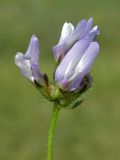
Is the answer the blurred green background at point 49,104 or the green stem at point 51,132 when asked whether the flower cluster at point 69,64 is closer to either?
the green stem at point 51,132

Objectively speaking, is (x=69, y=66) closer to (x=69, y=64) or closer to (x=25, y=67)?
(x=69, y=64)


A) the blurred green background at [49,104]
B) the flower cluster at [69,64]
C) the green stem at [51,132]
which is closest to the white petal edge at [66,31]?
the flower cluster at [69,64]

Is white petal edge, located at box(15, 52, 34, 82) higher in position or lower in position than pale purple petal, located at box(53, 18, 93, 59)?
lower

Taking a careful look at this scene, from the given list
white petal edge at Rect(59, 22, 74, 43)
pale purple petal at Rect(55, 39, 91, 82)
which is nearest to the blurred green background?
white petal edge at Rect(59, 22, 74, 43)

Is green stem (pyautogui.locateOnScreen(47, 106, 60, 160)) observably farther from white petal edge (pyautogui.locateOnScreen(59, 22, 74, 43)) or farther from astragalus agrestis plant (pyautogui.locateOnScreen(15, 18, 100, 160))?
white petal edge (pyautogui.locateOnScreen(59, 22, 74, 43))

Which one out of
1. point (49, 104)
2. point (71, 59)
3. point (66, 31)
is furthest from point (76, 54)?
point (49, 104)

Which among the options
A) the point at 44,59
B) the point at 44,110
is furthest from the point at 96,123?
the point at 44,59

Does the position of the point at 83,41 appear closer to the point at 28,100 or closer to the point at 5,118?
the point at 5,118

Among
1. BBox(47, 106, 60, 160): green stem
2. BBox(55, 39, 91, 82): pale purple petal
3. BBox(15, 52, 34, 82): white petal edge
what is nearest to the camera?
BBox(47, 106, 60, 160): green stem
